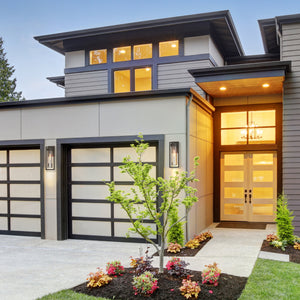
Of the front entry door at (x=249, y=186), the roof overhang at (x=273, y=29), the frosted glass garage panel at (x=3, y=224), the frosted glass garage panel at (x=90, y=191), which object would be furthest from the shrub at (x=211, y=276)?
the roof overhang at (x=273, y=29)

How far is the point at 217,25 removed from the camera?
12250 millimetres

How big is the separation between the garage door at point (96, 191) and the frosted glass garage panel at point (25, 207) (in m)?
1.03

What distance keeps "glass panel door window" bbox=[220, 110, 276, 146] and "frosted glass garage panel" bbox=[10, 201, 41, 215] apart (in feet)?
20.5

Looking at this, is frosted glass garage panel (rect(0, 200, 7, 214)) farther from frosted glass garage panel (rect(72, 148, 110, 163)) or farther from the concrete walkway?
frosted glass garage panel (rect(72, 148, 110, 163))

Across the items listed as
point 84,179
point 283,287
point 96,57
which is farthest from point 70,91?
Answer: point 283,287

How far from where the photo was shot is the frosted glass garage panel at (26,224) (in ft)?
33.1

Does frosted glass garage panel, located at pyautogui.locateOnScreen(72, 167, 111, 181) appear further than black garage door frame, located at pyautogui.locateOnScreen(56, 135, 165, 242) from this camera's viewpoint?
Yes

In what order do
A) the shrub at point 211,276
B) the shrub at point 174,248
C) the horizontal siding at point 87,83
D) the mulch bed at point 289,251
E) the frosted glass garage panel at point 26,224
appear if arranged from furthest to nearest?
the horizontal siding at point 87,83
the frosted glass garage panel at point 26,224
the shrub at point 174,248
the mulch bed at point 289,251
the shrub at point 211,276

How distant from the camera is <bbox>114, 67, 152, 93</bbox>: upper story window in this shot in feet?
42.7

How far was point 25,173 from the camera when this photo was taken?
10305 mm

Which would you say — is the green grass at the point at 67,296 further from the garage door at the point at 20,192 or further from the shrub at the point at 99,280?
the garage door at the point at 20,192

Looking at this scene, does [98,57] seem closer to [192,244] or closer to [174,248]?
[192,244]

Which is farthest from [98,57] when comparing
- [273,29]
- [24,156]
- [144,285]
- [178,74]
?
[144,285]

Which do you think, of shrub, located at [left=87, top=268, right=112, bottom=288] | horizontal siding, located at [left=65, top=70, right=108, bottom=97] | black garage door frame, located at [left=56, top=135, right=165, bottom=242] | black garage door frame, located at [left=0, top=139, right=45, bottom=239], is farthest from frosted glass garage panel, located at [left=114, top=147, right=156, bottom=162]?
horizontal siding, located at [left=65, top=70, right=108, bottom=97]
